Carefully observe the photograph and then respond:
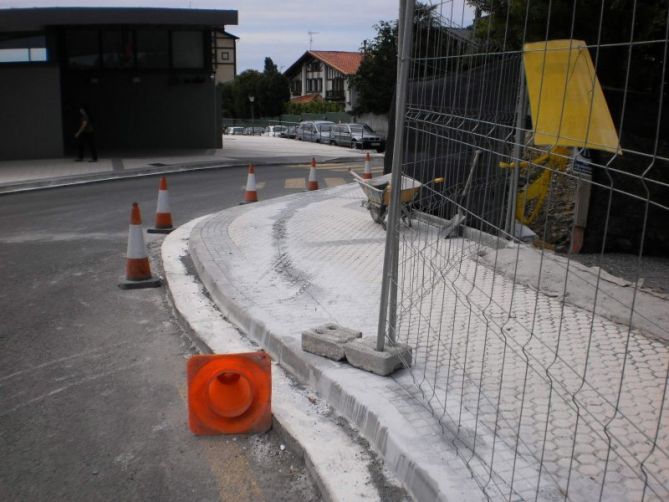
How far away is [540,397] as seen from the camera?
166 inches

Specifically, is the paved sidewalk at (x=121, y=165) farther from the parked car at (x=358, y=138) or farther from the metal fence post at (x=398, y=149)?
the metal fence post at (x=398, y=149)

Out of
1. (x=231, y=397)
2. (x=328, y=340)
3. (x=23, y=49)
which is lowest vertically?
(x=231, y=397)

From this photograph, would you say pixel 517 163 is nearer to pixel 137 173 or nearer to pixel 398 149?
pixel 398 149

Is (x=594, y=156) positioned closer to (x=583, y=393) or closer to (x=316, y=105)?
(x=583, y=393)

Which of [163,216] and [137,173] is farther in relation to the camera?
[137,173]

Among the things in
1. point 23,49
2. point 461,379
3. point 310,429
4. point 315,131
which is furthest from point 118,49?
point 310,429

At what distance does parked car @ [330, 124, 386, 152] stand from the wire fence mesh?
27997 millimetres

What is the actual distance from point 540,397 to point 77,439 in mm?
2758

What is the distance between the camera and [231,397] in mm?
4223

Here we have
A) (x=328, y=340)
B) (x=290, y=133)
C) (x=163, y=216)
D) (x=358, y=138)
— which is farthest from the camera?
(x=290, y=133)

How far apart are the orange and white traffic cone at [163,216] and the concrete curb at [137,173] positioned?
6.42m

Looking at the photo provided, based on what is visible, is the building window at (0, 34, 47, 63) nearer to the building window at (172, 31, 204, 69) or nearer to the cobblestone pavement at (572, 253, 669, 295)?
the building window at (172, 31, 204, 69)

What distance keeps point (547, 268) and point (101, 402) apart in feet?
13.9

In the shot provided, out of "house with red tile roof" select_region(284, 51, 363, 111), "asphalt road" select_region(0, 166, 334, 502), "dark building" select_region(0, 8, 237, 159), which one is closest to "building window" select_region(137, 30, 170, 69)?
"dark building" select_region(0, 8, 237, 159)
